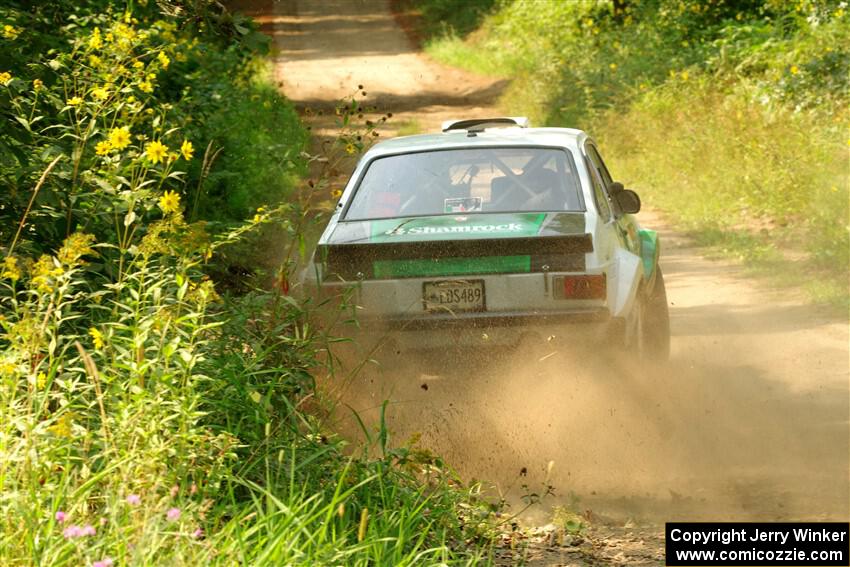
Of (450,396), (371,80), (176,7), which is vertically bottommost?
(371,80)

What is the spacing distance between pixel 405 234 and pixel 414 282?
334 millimetres

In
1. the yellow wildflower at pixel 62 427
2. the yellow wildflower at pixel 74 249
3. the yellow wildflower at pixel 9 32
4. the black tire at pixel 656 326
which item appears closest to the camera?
the yellow wildflower at pixel 62 427

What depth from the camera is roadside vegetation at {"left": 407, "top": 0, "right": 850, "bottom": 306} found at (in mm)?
12695

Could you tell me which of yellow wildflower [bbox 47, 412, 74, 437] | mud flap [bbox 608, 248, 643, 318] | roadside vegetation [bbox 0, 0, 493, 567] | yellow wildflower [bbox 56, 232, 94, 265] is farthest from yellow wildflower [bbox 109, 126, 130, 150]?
mud flap [bbox 608, 248, 643, 318]

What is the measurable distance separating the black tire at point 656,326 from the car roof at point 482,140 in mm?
1105

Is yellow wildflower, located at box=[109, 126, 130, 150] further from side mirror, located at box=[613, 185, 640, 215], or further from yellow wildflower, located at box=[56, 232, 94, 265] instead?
side mirror, located at box=[613, 185, 640, 215]

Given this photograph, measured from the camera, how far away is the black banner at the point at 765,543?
5.00 meters

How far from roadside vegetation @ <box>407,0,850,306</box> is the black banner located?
499 centimetres

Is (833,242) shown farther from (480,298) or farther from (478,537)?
(478,537)

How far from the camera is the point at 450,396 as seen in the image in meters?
6.84

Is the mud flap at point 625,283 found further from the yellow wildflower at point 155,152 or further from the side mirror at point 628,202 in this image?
the yellow wildflower at point 155,152

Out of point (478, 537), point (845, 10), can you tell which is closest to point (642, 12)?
point (845, 10)

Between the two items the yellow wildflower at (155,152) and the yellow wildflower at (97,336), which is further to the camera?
the yellow wildflower at (155,152)

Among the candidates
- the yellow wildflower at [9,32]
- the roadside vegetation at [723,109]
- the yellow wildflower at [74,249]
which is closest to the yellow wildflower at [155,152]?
the yellow wildflower at [74,249]
